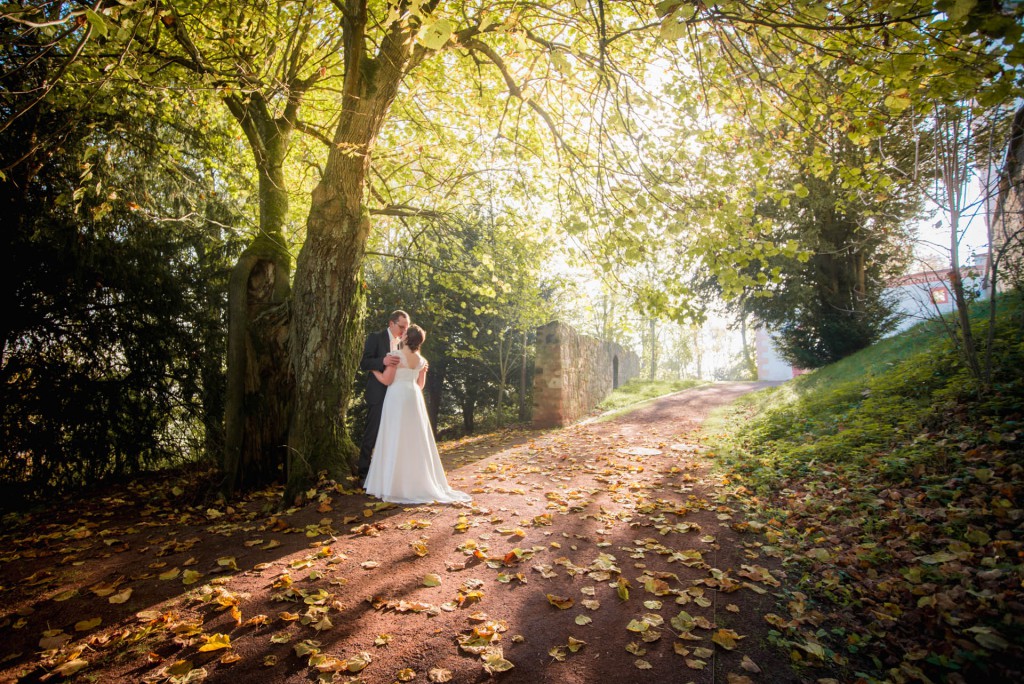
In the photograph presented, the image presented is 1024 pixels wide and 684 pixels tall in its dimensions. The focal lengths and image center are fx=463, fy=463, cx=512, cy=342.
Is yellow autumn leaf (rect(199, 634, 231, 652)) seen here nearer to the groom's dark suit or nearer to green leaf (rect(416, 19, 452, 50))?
the groom's dark suit

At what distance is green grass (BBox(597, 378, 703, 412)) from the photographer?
16859 millimetres

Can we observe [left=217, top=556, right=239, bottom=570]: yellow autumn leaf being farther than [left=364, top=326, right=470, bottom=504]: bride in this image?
No

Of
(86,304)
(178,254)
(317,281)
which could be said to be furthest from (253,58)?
(86,304)

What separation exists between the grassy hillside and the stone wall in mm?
4780

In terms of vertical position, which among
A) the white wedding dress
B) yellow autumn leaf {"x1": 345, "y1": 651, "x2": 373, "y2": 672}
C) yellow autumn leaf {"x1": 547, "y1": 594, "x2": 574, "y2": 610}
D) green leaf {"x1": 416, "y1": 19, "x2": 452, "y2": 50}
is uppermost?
green leaf {"x1": 416, "y1": 19, "x2": 452, "y2": 50}

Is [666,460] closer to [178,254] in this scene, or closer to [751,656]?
[751,656]

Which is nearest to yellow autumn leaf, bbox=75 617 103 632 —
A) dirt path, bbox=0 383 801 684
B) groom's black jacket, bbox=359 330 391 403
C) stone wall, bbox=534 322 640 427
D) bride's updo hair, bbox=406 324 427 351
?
dirt path, bbox=0 383 801 684

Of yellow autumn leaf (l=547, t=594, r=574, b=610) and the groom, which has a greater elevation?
the groom

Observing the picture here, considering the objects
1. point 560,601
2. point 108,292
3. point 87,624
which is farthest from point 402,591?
point 108,292

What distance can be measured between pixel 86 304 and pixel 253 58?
167 inches

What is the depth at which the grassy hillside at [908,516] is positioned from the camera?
8.37 feet

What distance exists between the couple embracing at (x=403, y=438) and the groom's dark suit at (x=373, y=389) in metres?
0.02

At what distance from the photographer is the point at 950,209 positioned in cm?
545

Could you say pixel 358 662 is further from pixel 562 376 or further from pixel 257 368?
pixel 562 376
